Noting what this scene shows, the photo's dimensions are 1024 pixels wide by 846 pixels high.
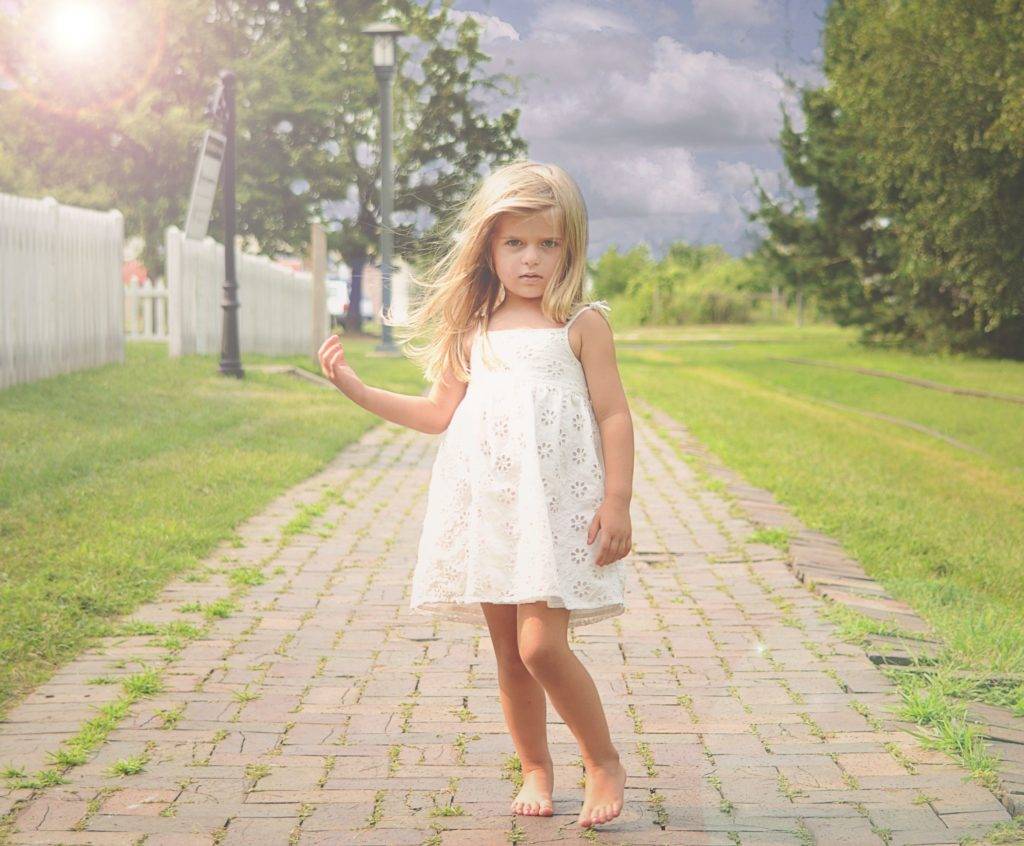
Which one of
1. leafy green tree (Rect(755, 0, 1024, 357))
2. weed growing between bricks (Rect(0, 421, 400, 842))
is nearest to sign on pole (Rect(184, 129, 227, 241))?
weed growing between bricks (Rect(0, 421, 400, 842))

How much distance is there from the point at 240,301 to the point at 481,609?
59.6 feet

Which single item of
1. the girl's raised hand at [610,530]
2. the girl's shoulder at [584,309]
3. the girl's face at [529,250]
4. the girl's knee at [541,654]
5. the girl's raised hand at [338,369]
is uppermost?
the girl's face at [529,250]

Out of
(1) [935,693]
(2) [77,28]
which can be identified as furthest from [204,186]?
(2) [77,28]

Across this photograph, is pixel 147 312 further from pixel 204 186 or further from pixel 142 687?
pixel 142 687

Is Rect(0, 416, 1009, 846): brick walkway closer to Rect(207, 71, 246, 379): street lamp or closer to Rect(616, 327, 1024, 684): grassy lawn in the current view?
Rect(616, 327, 1024, 684): grassy lawn

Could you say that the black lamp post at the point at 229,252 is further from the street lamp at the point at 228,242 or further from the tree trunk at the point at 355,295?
the tree trunk at the point at 355,295

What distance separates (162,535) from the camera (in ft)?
21.1

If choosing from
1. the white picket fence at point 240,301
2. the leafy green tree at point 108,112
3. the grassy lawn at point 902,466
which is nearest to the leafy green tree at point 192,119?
→ the leafy green tree at point 108,112

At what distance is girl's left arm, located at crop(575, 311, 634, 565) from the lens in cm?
311

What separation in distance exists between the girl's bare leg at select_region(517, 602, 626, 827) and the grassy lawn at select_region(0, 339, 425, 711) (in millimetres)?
1876

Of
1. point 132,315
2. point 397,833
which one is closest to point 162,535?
point 397,833

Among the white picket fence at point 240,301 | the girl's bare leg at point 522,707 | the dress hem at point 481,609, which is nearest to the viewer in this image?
the dress hem at point 481,609

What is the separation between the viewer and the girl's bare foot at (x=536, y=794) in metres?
3.23

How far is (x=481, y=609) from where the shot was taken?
339cm
